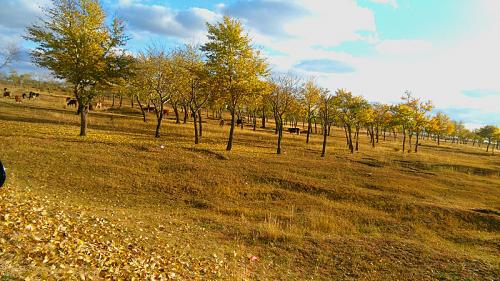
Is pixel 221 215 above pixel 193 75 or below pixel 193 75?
below

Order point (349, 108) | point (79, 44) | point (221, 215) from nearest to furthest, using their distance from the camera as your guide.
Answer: point (221, 215), point (79, 44), point (349, 108)

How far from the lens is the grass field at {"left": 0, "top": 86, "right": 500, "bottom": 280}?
10.4 meters

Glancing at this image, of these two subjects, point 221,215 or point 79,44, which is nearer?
point 221,215

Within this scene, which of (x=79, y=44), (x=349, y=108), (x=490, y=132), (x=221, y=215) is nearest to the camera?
(x=221, y=215)

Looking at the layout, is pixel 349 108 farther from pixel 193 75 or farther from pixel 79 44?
pixel 79 44

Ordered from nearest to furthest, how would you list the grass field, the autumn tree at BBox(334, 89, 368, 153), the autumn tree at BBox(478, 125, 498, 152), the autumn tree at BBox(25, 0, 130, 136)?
the grass field → the autumn tree at BBox(25, 0, 130, 136) → the autumn tree at BBox(334, 89, 368, 153) → the autumn tree at BBox(478, 125, 498, 152)

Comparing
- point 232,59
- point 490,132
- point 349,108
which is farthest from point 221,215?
point 490,132

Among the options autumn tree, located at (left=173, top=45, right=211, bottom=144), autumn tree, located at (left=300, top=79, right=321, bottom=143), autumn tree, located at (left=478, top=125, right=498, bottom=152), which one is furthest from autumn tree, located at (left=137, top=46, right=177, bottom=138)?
autumn tree, located at (left=478, top=125, right=498, bottom=152)

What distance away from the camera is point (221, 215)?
61.0 feet

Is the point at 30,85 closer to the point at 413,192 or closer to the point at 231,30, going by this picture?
the point at 231,30

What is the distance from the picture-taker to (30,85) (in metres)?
123

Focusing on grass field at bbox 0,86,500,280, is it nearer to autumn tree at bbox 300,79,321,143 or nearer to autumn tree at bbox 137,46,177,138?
Answer: autumn tree at bbox 137,46,177,138

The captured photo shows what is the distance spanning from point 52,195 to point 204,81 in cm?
2139

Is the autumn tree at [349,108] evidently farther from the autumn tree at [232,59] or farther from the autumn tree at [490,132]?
the autumn tree at [490,132]
